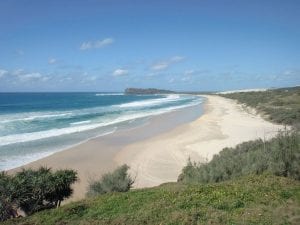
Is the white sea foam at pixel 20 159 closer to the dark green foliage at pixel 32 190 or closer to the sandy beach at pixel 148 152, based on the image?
the sandy beach at pixel 148 152

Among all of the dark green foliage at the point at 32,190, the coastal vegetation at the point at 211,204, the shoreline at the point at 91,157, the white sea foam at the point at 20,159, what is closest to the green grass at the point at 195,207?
the coastal vegetation at the point at 211,204

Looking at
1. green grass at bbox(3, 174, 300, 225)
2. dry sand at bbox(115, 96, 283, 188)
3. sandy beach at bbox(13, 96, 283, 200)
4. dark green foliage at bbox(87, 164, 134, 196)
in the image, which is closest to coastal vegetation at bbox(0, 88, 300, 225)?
green grass at bbox(3, 174, 300, 225)

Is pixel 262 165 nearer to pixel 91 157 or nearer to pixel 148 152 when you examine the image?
pixel 148 152

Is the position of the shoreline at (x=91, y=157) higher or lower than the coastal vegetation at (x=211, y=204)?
lower

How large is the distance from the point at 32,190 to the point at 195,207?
5.28m

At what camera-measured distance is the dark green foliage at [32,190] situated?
33.8ft

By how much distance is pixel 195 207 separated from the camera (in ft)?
29.8

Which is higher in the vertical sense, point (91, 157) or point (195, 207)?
point (195, 207)

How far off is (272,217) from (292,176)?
4.78m

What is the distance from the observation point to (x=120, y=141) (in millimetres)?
29281

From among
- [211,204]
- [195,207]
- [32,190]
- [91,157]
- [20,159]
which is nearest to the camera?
[195,207]

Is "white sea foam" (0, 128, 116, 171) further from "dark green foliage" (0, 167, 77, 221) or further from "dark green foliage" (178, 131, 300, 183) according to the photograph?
"dark green foliage" (178, 131, 300, 183)

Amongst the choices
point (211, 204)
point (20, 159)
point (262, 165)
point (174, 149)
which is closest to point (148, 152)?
point (174, 149)

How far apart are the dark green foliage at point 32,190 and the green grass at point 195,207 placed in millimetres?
1125
